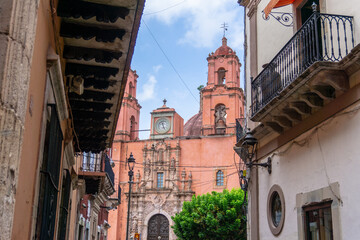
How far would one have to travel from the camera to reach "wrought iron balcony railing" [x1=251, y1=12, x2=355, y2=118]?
7117 millimetres

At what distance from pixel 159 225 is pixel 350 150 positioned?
104 ft

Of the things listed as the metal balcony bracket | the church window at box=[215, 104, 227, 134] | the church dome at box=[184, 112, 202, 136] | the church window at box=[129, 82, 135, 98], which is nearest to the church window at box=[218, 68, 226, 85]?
the church window at box=[215, 104, 227, 134]

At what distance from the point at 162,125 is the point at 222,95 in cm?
570

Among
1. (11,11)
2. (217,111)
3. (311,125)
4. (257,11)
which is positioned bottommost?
(11,11)

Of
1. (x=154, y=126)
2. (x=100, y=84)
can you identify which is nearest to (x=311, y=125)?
(x=100, y=84)

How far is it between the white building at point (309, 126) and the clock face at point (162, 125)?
29339mm

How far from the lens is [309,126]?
8031mm

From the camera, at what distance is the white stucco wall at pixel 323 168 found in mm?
6656

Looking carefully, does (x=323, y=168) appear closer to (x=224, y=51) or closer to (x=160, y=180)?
(x=160, y=180)

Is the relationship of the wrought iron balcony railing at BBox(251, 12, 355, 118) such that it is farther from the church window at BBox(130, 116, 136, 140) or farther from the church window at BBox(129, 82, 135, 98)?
the church window at BBox(129, 82, 135, 98)

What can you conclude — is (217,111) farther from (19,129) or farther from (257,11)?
(19,129)

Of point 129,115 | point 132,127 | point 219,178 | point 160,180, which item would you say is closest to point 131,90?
point 129,115

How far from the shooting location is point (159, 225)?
122ft

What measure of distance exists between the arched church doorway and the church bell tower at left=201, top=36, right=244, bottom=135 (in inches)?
301
